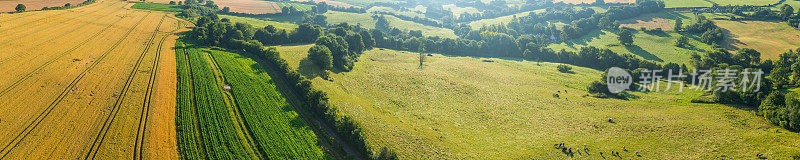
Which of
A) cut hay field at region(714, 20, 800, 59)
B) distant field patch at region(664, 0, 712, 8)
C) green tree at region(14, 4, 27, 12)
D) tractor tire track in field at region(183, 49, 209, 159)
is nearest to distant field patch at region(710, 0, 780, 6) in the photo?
distant field patch at region(664, 0, 712, 8)

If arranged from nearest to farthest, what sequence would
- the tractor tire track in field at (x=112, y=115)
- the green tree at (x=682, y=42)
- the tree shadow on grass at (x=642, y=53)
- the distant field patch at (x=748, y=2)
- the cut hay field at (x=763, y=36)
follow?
the tractor tire track in field at (x=112, y=115) → the cut hay field at (x=763, y=36) → the tree shadow on grass at (x=642, y=53) → the green tree at (x=682, y=42) → the distant field patch at (x=748, y=2)

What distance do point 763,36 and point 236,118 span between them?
184 meters

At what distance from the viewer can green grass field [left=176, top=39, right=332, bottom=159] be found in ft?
146

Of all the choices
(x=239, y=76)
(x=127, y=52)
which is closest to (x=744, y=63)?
(x=239, y=76)

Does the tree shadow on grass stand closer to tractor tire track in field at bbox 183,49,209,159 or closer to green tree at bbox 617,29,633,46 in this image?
green tree at bbox 617,29,633,46

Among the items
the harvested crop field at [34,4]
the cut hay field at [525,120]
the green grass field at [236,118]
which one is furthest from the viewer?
the harvested crop field at [34,4]

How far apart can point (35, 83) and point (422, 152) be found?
Answer: 7277 cm

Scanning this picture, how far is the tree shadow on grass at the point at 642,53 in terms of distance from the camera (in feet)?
361

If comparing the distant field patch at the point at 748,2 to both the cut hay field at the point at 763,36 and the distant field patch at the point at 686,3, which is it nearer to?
the distant field patch at the point at 686,3

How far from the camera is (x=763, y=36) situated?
112812mm

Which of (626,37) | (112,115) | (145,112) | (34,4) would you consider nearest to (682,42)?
(626,37)

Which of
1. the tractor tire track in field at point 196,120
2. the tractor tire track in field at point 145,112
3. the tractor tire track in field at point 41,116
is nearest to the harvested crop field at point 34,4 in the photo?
the tractor tire track in field at point 41,116

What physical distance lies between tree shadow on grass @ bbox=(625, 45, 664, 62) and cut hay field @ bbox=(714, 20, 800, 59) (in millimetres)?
25285

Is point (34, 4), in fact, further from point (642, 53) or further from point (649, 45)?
point (649, 45)
